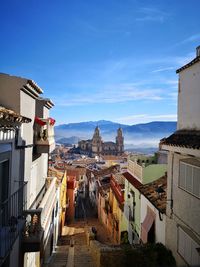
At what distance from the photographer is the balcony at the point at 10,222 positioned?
6.62m

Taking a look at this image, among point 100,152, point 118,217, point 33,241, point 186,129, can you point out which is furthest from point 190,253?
point 100,152

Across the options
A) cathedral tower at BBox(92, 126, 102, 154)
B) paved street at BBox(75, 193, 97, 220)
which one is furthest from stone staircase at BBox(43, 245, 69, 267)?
cathedral tower at BBox(92, 126, 102, 154)

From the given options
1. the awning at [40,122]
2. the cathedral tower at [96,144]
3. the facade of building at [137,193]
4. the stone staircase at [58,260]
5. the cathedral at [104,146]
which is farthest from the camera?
the cathedral tower at [96,144]

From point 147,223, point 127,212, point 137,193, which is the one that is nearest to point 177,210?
point 147,223

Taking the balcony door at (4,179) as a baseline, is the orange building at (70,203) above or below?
below

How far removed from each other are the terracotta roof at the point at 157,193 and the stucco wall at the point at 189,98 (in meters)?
3.76

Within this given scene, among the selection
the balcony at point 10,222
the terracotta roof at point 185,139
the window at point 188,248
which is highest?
the terracotta roof at point 185,139

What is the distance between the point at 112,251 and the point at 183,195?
176 inches

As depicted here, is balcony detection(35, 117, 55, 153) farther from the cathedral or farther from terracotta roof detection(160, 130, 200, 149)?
the cathedral

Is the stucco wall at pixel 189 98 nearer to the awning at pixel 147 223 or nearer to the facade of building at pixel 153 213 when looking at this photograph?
the facade of building at pixel 153 213

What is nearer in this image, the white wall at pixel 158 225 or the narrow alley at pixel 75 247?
the white wall at pixel 158 225

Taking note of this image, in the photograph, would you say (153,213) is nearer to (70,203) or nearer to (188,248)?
(188,248)

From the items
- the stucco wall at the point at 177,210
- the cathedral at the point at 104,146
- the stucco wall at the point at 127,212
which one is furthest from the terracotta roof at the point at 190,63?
the cathedral at the point at 104,146

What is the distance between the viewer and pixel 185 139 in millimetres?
10094
